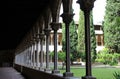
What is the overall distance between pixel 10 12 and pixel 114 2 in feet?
72.5

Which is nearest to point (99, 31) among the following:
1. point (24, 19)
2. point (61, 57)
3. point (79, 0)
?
point (61, 57)

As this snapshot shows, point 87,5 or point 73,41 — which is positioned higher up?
point 73,41

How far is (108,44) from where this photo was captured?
39094 mm

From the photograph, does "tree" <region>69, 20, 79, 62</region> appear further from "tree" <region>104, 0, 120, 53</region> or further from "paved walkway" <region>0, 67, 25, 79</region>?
"paved walkway" <region>0, 67, 25, 79</region>

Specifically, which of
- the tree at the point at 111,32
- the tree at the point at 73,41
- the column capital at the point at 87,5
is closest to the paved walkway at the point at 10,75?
the column capital at the point at 87,5

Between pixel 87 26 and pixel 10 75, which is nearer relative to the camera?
pixel 87 26

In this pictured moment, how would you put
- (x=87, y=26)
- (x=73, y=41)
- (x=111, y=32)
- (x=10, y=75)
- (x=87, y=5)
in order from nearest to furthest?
(x=87, y=5) < (x=87, y=26) < (x=10, y=75) < (x=111, y=32) < (x=73, y=41)

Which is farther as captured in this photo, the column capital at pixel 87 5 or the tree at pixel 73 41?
the tree at pixel 73 41

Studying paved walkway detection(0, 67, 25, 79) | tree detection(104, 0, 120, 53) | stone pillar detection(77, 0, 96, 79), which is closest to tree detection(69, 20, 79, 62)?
tree detection(104, 0, 120, 53)

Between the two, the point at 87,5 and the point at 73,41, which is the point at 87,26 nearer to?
the point at 87,5

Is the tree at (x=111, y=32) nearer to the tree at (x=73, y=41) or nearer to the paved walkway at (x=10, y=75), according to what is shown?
the tree at (x=73, y=41)

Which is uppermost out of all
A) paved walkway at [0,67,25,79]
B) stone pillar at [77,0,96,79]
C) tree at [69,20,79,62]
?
tree at [69,20,79,62]

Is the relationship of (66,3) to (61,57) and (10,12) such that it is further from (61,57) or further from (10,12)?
(61,57)

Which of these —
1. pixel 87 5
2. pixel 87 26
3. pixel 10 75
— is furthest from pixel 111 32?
pixel 87 5
